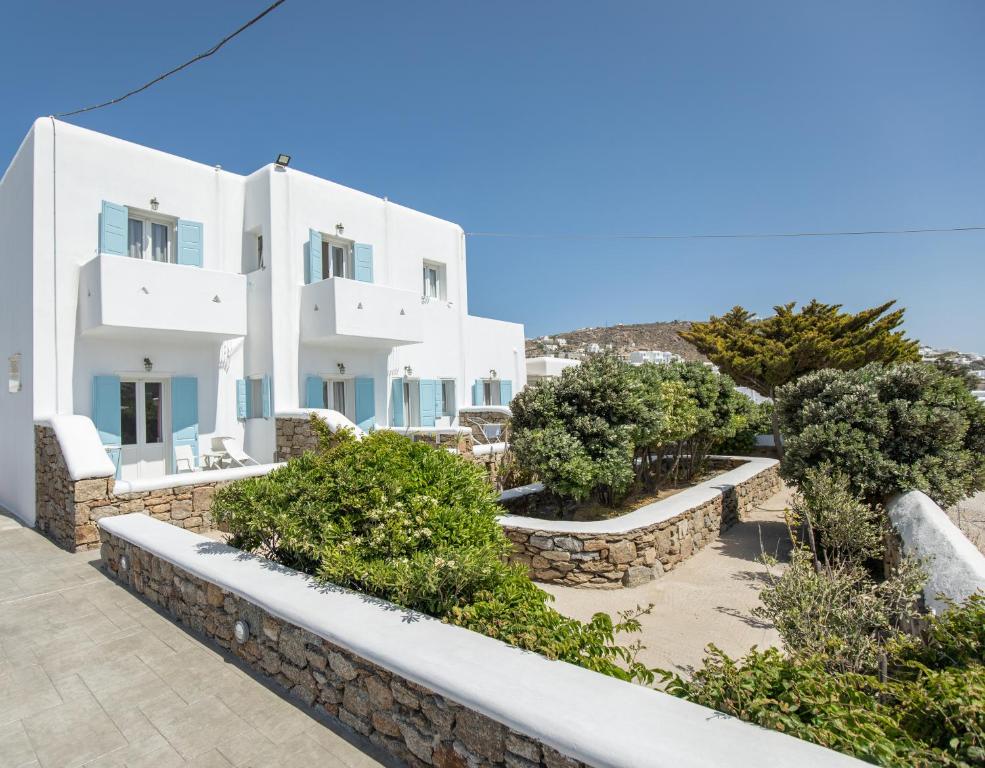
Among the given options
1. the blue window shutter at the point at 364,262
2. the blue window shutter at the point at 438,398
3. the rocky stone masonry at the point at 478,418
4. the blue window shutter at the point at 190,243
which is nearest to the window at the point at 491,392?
the rocky stone masonry at the point at 478,418

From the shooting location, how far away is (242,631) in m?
4.08

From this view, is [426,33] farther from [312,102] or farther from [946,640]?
[946,640]

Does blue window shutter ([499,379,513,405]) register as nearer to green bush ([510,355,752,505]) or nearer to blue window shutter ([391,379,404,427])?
blue window shutter ([391,379,404,427])

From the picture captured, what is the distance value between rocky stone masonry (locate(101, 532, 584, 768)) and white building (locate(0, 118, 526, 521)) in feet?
25.1

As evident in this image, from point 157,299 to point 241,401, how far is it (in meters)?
2.99

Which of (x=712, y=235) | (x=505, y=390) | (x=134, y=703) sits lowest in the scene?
(x=134, y=703)

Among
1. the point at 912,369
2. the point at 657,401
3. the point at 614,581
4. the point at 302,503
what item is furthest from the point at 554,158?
the point at 302,503

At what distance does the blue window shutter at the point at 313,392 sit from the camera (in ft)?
43.5

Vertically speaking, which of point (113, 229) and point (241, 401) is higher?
point (113, 229)

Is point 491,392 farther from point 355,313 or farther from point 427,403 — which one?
point 355,313

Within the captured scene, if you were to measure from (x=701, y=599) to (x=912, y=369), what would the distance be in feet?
13.4

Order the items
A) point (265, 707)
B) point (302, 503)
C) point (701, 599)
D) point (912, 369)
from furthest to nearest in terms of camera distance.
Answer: point (912, 369), point (701, 599), point (302, 503), point (265, 707)

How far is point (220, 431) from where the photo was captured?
494 inches

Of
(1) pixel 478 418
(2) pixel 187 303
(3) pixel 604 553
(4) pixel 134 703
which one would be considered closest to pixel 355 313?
(2) pixel 187 303
